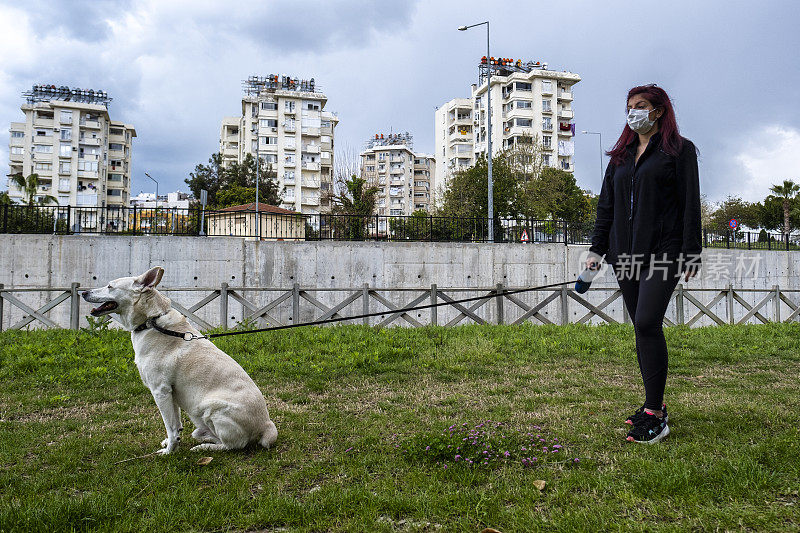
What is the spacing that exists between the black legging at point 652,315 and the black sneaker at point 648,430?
85 millimetres

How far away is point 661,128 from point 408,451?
284 centimetres

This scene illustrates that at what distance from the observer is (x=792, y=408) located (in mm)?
4586

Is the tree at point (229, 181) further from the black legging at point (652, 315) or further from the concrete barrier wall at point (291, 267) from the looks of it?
the black legging at point (652, 315)

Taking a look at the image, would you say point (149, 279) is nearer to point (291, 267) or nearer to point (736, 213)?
point (291, 267)

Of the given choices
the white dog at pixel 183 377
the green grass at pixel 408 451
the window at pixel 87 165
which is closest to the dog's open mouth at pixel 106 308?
the white dog at pixel 183 377

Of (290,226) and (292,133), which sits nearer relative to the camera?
(290,226)

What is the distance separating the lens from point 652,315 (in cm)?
359

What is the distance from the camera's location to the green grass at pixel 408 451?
2.62 meters

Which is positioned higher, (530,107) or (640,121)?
(530,107)

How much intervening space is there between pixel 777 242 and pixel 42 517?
2477 cm

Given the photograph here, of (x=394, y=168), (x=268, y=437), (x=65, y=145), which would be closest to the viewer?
(x=268, y=437)

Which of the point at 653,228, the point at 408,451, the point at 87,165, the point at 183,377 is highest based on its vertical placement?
the point at 87,165

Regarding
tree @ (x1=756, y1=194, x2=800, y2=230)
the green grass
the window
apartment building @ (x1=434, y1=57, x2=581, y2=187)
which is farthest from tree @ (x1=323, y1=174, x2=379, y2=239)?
the window

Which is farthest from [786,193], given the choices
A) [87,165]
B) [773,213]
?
[87,165]
